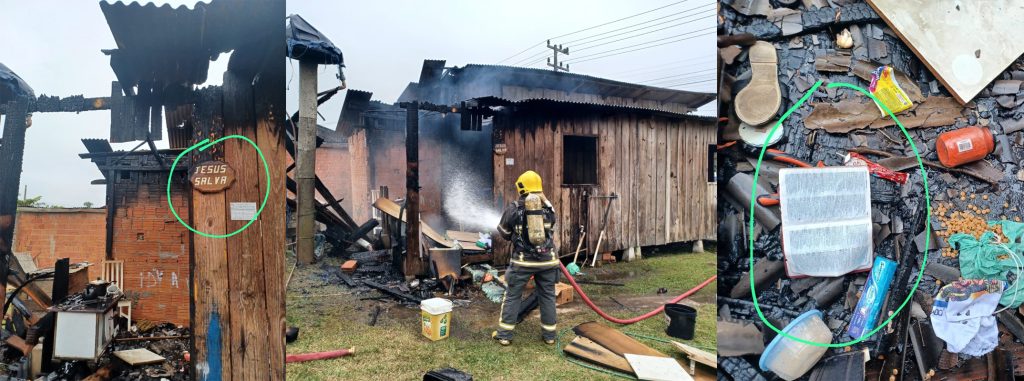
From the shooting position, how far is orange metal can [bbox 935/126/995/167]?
6.41 feet

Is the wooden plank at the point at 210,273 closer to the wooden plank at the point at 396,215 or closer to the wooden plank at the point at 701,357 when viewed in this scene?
the wooden plank at the point at 701,357

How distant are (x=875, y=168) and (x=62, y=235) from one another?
4.01 m

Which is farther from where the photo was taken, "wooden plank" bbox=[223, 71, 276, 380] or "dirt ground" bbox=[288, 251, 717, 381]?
"dirt ground" bbox=[288, 251, 717, 381]

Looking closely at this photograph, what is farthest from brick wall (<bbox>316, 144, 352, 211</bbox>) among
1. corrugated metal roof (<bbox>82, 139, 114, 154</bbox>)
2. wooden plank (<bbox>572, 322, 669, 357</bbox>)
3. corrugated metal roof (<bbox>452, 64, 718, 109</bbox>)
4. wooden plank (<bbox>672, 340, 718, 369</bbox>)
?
wooden plank (<bbox>672, 340, 718, 369</bbox>)

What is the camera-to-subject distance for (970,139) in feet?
6.41

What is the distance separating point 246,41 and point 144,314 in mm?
1709

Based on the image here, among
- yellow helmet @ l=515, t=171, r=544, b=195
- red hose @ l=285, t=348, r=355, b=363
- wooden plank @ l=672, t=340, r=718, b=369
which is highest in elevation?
yellow helmet @ l=515, t=171, r=544, b=195

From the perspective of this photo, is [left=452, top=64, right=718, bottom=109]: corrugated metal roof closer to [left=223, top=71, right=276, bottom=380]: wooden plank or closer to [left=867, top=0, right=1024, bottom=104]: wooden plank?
[left=223, top=71, right=276, bottom=380]: wooden plank

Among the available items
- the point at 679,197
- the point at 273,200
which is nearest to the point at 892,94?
the point at 273,200

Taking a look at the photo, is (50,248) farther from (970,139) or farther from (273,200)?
(970,139)

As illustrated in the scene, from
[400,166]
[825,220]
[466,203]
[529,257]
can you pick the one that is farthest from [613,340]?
[400,166]

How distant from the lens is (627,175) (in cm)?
872

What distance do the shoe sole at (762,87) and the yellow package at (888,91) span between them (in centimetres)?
46

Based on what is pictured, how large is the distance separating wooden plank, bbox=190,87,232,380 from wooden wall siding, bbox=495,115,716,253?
18.3 feet
